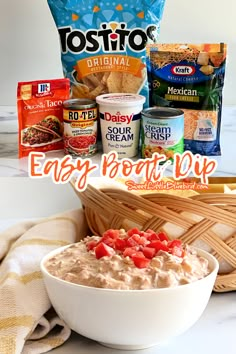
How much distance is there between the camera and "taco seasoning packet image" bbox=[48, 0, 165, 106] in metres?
1.37

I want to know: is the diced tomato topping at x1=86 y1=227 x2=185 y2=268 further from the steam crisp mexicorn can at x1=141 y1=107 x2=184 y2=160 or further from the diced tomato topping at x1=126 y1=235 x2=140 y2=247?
the steam crisp mexicorn can at x1=141 y1=107 x2=184 y2=160

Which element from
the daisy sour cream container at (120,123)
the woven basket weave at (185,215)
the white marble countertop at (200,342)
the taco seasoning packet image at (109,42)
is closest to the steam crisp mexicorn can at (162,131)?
the daisy sour cream container at (120,123)

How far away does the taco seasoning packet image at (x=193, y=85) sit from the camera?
4.18 feet

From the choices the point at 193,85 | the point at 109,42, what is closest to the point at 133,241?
the point at 193,85

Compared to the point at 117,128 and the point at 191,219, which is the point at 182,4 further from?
the point at 191,219

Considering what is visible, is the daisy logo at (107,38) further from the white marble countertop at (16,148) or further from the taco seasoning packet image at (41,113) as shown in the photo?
the white marble countertop at (16,148)

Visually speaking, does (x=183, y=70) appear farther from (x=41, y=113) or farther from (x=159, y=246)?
(x=159, y=246)

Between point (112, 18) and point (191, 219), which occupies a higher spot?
point (112, 18)

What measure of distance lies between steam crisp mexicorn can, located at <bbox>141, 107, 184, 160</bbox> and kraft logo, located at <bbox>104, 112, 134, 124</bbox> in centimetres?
3

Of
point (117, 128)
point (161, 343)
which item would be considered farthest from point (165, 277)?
point (117, 128)

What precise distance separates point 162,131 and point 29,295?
0.45 metres

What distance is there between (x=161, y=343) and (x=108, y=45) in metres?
0.70

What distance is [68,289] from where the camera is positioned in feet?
2.64

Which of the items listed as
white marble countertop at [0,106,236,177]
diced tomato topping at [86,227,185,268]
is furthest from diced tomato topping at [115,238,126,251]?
white marble countertop at [0,106,236,177]
